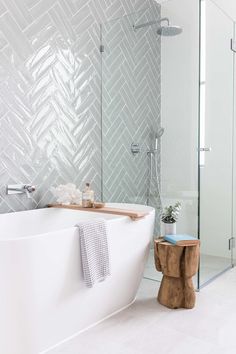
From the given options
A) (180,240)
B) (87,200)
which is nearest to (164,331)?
(180,240)

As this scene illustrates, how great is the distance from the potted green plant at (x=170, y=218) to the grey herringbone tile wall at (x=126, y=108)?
20.9 inches

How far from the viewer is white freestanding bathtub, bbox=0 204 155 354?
178 centimetres

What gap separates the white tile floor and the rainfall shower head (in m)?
2.35

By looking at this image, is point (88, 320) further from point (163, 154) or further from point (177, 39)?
point (177, 39)

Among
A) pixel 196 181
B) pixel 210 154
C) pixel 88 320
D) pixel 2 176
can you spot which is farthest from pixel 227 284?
pixel 2 176

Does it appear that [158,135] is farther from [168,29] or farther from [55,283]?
[55,283]

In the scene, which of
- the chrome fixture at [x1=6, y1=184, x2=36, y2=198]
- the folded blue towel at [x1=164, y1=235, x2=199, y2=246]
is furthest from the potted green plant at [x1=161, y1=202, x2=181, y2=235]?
the chrome fixture at [x1=6, y1=184, x2=36, y2=198]

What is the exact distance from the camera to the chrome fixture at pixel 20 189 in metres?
2.71

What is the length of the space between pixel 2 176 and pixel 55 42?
4.20 feet

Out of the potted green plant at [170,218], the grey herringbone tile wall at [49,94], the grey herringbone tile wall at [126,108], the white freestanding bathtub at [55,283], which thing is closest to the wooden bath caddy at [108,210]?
the white freestanding bathtub at [55,283]

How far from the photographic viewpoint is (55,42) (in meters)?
3.07

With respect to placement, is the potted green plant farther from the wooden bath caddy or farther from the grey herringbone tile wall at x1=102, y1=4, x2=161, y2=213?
the grey herringbone tile wall at x1=102, y1=4, x2=161, y2=213

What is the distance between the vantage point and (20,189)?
9.02 ft

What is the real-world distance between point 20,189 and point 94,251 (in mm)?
937
